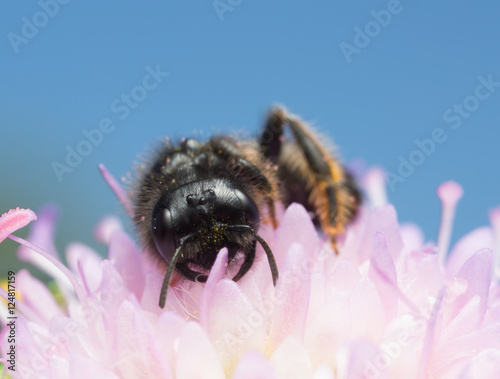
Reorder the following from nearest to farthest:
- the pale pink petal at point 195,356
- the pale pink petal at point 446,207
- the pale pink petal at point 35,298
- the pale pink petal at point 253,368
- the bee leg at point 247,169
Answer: the pale pink petal at point 253,368
the pale pink petal at point 195,356
the bee leg at point 247,169
the pale pink petal at point 35,298
the pale pink petal at point 446,207

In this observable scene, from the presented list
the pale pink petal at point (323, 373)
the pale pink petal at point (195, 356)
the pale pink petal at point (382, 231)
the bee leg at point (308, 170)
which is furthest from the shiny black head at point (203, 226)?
the bee leg at point (308, 170)

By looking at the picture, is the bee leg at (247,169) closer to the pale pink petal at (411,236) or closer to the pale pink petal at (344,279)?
the pale pink petal at (344,279)

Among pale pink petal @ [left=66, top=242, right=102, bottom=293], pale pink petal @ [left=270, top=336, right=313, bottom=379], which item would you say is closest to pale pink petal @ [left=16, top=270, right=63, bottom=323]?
pale pink petal @ [left=66, top=242, right=102, bottom=293]

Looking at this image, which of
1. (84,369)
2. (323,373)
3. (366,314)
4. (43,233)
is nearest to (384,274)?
(366,314)

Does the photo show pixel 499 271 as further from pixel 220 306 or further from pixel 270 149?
pixel 220 306

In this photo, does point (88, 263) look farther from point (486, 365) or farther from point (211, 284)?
point (486, 365)

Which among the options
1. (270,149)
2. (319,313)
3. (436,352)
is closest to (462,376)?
(436,352)
